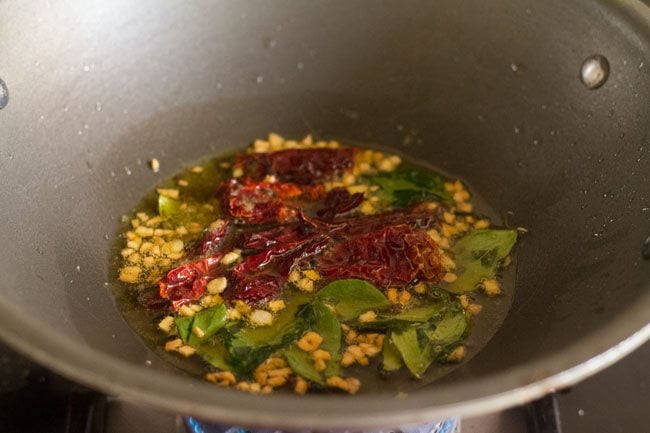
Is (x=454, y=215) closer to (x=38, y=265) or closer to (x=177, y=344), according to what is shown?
(x=177, y=344)

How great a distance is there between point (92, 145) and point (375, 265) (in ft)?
2.22

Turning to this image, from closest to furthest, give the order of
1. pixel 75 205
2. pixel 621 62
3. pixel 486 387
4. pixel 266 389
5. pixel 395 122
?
pixel 486 387
pixel 266 389
pixel 621 62
pixel 75 205
pixel 395 122

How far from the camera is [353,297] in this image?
4.66ft

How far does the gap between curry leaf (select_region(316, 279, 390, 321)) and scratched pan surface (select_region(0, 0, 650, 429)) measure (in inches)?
8.1

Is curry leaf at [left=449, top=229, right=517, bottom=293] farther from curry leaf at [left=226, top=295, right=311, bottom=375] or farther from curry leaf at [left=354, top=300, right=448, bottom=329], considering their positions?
curry leaf at [left=226, top=295, right=311, bottom=375]

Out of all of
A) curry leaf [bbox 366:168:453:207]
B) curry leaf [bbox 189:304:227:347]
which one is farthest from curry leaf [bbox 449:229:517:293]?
curry leaf [bbox 189:304:227:347]

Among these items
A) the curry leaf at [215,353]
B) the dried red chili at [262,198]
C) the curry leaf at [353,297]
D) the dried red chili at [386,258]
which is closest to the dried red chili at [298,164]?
the dried red chili at [262,198]

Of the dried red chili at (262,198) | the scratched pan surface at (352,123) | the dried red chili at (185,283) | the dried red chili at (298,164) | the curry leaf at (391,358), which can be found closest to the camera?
the scratched pan surface at (352,123)

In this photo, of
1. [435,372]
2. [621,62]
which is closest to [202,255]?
[435,372]

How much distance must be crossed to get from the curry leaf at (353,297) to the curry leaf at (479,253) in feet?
0.58

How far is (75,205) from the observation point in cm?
151

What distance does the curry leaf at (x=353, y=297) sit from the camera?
55.5 inches

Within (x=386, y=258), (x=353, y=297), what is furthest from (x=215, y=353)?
(x=386, y=258)

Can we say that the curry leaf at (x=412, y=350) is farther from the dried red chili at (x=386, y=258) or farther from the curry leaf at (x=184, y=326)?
the curry leaf at (x=184, y=326)
